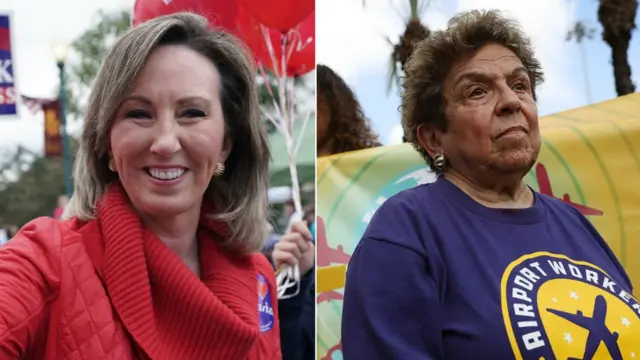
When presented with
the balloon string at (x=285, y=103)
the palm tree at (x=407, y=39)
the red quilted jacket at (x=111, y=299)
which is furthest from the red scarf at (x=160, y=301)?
the palm tree at (x=407, y=39)

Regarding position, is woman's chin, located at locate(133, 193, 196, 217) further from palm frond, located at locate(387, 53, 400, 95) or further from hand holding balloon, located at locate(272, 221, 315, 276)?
palm frond, located at locate(387, 53, 400, 95)

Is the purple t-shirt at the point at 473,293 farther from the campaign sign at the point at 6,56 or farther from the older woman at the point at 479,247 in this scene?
the campaign sign at the point at 6,56

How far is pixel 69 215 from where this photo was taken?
4.63ft

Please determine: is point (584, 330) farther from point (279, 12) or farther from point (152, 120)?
point (279, 12)

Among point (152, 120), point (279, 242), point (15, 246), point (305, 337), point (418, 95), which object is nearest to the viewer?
point (15, 246)

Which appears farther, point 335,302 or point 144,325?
point 335,302

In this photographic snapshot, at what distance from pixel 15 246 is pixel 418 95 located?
3.13 ft

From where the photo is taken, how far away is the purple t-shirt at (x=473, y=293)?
4.43 ft

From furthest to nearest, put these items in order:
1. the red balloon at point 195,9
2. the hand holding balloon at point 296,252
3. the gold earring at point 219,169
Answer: the hand holding balloon at point 296,252 < the red balloon at point 195,9 < the gold earring at point 219,169

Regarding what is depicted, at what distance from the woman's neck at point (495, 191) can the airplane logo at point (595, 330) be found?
0.95 feet

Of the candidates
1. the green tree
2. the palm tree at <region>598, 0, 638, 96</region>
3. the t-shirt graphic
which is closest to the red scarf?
the t-shirt graphic

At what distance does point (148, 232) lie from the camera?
1351mm

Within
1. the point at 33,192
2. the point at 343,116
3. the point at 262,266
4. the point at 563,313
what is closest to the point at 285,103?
the point at 343,116

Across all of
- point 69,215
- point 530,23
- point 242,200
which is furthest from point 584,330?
point 530,23
